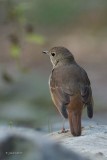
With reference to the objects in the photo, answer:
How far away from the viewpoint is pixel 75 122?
7609 millimetres

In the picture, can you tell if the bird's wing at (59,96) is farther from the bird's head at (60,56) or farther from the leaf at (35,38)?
the bird's head at (60,56)

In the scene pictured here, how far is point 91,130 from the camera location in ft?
25.9

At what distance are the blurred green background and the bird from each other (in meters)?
4.00

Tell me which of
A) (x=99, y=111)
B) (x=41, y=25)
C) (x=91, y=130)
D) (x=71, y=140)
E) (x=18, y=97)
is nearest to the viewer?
(x=71, y=140)

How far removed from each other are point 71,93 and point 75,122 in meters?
0.64

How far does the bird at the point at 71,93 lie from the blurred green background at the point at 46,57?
400 cm

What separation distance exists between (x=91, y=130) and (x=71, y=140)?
750mm

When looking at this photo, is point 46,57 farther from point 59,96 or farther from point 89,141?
point 89,141

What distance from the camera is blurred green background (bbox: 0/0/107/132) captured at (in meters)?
14.9

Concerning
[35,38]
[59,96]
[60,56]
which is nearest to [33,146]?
[59,96]

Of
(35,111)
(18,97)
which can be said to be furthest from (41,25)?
(35,111)

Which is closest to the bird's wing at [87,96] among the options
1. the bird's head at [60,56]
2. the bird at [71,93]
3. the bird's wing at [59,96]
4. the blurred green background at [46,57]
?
the bird at [71,93]

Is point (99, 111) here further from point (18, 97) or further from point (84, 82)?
point (84, 82)

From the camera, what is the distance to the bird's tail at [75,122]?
749cm
